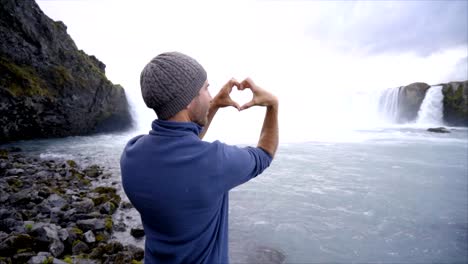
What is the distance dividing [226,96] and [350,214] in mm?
6171

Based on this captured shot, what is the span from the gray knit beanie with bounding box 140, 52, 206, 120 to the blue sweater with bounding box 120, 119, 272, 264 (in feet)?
0.33

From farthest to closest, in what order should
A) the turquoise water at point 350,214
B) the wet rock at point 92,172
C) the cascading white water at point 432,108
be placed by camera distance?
the cascading white water at point 432,108 < the wet rock at point 92,172 < the turquoise water at point 350,214

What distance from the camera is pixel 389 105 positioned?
154 ft

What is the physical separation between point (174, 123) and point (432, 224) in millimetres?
7285

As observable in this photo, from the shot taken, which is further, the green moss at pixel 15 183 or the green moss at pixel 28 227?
the green moss at pixel 15 183

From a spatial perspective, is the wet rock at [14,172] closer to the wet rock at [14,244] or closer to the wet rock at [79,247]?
the wet rock at [14,244]

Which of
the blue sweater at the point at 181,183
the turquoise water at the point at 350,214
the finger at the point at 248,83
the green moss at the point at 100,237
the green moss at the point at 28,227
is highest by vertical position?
the finger at the point at 248,83

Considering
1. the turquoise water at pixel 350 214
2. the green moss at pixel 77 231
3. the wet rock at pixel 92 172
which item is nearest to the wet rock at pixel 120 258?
the turquoise water at pixel 350 214

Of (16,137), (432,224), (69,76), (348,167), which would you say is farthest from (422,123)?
(16,137)

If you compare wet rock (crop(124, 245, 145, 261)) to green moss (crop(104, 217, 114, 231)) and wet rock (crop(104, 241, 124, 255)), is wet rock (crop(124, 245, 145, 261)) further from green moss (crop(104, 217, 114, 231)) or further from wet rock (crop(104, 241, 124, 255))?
green moss (crop(104, 217, 114, 231))

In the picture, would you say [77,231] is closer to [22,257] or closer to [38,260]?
[22,257]

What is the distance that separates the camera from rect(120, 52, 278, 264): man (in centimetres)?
136

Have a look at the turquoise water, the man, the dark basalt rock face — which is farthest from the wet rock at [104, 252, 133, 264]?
the dark basalt rock face

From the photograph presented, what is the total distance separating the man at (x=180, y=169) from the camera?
136 centimetres
